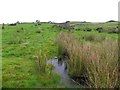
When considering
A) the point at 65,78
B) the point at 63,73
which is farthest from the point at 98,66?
the point at 63,73

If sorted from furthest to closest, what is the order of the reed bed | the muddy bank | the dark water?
1. the dark water
2. the muddy bank
3. the reed bed

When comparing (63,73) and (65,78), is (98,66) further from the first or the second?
(63,73)

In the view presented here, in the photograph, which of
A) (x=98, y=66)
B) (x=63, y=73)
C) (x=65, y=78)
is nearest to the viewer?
(x=98, y=66)

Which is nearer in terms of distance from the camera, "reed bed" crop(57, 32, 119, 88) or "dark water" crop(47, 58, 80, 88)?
"reed bed" crop(57, 32, 119, 88)

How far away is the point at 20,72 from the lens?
12.0 meters

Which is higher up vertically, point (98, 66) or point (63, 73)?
point (98, 66)

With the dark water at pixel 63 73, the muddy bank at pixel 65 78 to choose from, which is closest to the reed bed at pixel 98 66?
the muddy bank at pixel 65 78

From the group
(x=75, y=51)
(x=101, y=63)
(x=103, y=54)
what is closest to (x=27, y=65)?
(x=75, y=51)

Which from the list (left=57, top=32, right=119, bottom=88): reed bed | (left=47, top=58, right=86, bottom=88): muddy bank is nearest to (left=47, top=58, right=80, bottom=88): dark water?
(left=47, top=58, right=86, bottom=88): muddy bank

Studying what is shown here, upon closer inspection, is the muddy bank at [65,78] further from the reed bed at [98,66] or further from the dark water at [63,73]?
the reed bed at [98,66]

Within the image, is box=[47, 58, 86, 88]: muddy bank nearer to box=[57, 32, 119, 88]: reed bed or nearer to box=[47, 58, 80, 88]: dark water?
box=[47, 58, 80, 88]: dark water

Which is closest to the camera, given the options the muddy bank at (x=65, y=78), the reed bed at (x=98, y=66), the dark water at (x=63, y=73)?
the reed bed at (x=98, y=66)

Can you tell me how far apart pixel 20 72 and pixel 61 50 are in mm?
5069

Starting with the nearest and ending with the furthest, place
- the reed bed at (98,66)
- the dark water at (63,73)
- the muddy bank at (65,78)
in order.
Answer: the reed bed at (98,66)
the muddy bank at (65,78)
the dark water at (63,73)
